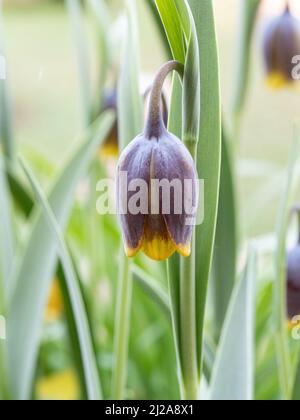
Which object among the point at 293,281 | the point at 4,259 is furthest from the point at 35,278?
the point at 293,281

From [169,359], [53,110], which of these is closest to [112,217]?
[169,359]

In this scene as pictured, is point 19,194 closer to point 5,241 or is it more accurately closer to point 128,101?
point 5,241

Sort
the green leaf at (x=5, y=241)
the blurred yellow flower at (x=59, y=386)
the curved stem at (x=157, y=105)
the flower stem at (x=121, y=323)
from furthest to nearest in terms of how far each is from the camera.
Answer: the blurred yellow flower at (x=59, y=386) < the green leaf at (x=5, y=241) < the flower stem at (x=121, y=323) < the curved stem at (x=157, y=105)

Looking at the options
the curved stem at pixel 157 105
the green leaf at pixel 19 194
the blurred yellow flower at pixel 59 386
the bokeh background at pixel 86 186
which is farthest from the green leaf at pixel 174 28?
the blurred yellow flower at pixel 59 386

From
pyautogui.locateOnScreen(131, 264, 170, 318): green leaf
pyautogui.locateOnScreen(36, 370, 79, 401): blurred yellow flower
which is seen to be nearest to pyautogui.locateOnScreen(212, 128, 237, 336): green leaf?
pyautogui.locateOnScreen(131, 264, 170, 318): green leaf

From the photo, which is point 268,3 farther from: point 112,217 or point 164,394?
point 164,394

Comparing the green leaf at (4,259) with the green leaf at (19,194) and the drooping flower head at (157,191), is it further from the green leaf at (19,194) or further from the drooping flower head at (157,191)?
the drooping flower head at (157,191)
